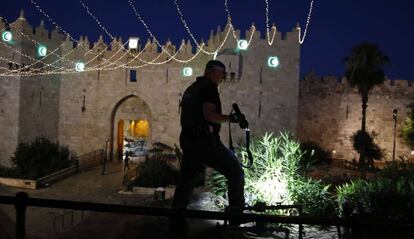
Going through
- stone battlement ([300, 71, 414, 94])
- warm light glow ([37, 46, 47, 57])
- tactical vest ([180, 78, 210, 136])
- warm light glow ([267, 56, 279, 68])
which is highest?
warm light glow ([37, 46, 47, 57])

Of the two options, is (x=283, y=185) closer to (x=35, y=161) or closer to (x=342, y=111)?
(x=35, y=161)

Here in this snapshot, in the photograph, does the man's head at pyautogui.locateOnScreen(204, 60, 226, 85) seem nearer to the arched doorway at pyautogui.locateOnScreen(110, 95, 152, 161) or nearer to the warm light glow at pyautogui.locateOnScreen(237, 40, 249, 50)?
the warm light glow at pyautogui.locateOnScreen(237, 40, 249, 50)

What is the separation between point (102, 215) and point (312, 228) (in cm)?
315

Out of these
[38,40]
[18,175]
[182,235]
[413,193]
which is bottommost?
[18,175]

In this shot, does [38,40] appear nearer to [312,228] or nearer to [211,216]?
[312,228]

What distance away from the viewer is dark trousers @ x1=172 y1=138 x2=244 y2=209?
4.04 m

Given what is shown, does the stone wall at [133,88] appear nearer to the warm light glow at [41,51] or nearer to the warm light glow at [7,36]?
the warm light glow at [41,51]

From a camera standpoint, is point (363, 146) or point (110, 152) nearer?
point (363, 146)

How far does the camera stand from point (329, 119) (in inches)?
991

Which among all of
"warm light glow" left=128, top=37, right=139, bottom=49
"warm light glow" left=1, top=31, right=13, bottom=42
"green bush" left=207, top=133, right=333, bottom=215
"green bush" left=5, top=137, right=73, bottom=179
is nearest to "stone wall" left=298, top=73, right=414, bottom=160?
"warm light glow" left=128, top=37, right=139, bottom=49

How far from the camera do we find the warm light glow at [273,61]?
2111cm

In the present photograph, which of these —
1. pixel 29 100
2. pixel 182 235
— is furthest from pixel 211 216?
pixel 29 100

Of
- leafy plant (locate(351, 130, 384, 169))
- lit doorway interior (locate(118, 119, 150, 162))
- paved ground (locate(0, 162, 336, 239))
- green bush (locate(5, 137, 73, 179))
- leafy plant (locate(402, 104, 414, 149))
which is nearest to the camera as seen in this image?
paved ground (locate(0, 162, 336, 239))

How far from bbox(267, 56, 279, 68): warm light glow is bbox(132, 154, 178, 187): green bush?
6.93 m
